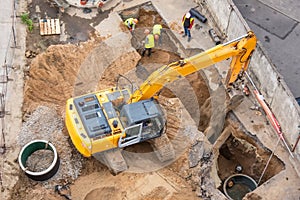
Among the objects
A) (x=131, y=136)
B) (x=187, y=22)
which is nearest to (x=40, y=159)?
(x=131, y=136)

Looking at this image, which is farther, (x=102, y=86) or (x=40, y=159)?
(x=102, y=86)

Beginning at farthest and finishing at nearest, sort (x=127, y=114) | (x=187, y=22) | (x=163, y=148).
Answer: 1. (x=187, y=22)
2. (x=163, y=148)
3. (x=127, y=114)

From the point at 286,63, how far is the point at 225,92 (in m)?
3.58

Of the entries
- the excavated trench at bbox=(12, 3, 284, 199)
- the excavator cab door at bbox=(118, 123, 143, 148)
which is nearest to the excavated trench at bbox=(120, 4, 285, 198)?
the excavated trench at bbox=(12, 3, 284, 199)

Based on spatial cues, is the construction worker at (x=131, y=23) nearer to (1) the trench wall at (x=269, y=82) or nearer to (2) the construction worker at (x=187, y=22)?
(2) the construction worker at (x=187, y=22)

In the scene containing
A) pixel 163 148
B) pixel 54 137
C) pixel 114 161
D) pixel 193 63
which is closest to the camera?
pixel 193 63

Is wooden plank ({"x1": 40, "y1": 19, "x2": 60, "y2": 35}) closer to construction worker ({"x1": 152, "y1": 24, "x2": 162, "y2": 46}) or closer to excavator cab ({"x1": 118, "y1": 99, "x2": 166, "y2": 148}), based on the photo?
construction worker ({"x1": 152, "y1": 24, "x2": 162, "y2": 46})

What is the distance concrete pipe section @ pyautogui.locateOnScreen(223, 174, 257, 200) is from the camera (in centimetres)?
2175

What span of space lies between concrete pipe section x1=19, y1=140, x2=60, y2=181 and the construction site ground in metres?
0.37

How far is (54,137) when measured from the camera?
20.2 m

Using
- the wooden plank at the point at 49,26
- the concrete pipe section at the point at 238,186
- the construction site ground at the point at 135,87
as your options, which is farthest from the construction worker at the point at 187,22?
the concrete pipe section at the point at 238,186

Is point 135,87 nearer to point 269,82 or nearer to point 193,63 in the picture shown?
point 193,63

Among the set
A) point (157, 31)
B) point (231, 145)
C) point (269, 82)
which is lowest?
point (231, 145)

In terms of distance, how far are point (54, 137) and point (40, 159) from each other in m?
1.15
